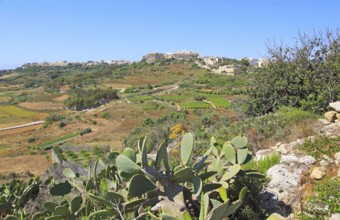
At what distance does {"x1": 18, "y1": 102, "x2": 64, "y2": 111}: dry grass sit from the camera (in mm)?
70438

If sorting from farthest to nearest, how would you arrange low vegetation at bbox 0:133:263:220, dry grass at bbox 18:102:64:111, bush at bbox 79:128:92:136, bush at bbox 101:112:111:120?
dry grass at bbox 18:102:64:111 → bush at bbox 101:112:111:120 → bush at bbox 79:128:92:136 → low vegetation at bbox 0:133:263:220

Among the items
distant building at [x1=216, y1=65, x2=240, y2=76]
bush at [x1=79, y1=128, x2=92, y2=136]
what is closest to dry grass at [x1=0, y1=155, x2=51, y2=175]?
bush at [x1=79, y1=128, x2=92, y2=136]

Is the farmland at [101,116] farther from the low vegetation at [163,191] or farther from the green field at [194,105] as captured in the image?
the low vegetation at [163,191]

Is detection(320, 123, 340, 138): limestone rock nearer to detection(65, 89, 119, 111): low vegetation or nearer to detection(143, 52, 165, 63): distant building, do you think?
detection(65, 89, 119, 111): low vegetation

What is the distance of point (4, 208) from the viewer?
169 inches

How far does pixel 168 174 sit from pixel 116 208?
0.61m

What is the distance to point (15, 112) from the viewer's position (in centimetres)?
6781

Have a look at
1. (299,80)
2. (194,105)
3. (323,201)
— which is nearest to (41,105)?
(194,105)

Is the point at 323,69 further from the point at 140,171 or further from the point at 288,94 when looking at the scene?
the point at 140,171

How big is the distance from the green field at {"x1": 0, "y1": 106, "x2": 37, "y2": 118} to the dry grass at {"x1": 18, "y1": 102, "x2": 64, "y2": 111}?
78.5 inches

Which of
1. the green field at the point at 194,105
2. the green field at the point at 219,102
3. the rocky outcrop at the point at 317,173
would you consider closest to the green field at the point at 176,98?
the green field at the point at 194,105

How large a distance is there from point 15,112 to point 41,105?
23.1 feet

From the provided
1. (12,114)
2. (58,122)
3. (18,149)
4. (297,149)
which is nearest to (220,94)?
(58,122)

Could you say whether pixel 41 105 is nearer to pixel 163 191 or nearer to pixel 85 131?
pixel 85 131
